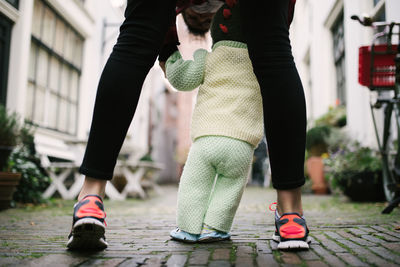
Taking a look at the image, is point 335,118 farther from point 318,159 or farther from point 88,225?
point 88,225

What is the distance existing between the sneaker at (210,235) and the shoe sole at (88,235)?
380 mm

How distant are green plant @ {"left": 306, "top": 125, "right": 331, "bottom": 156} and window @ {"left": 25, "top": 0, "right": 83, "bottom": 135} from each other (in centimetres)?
425

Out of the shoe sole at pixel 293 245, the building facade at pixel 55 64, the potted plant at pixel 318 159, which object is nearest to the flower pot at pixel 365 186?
the potted plant at pixel 318 159

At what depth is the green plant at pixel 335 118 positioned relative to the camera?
21.1 feet

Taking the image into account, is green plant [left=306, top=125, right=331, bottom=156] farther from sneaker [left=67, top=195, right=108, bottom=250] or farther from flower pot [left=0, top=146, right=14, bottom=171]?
sneaker [left=67, top=195, right=108, bottom=250]

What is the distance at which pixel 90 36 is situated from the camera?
25.3ft

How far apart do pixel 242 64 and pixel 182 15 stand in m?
0.50

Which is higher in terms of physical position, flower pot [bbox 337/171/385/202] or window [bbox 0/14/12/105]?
window [bbox 0/14/12/105]

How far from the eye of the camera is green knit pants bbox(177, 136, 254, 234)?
152 centimetres

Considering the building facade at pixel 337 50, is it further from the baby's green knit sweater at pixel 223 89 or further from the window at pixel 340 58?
the baby's green knit sweater at pixel 223 89

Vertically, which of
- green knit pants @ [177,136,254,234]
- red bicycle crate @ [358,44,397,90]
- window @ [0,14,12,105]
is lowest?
green knit pants @ [177,136,254,234]

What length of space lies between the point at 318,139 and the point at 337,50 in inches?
74.7

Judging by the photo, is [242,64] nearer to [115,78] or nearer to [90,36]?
[115,78]

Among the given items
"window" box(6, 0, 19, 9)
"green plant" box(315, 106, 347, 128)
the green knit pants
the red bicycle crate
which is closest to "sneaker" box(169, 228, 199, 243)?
the green knit pants
